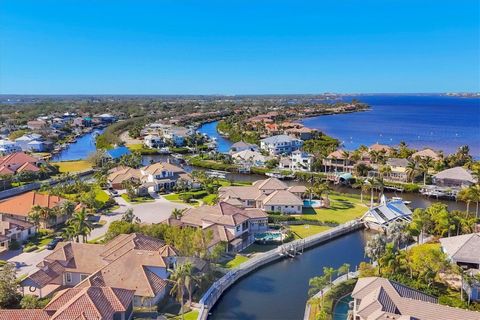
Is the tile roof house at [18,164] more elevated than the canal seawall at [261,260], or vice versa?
the tile roof house at [18,164]

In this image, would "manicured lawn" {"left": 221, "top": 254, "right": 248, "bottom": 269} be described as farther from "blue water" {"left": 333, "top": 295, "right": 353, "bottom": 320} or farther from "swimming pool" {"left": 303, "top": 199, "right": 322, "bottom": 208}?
"swimming pool" {"left": 303, "top": 199, "right": 322, "bottom": 208}

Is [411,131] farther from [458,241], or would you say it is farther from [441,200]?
[458,241]

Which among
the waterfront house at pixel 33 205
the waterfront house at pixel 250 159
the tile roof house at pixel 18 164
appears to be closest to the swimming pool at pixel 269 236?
the waterfront house at pixel 33 205

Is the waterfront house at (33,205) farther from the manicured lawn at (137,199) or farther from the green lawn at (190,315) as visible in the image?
the green lawn at (190,315)

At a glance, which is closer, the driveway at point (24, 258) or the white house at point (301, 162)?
the driveway at point (24, 258)

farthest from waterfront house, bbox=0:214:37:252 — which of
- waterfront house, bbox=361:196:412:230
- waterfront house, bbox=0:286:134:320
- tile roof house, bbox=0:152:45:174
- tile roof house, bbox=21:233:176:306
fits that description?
waterfront house, bbox=361:196:412:230

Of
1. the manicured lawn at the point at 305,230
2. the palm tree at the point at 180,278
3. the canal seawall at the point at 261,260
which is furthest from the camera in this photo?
the manicured lawn at the point at 305,230

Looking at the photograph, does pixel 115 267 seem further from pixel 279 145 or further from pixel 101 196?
pixel 279 145
